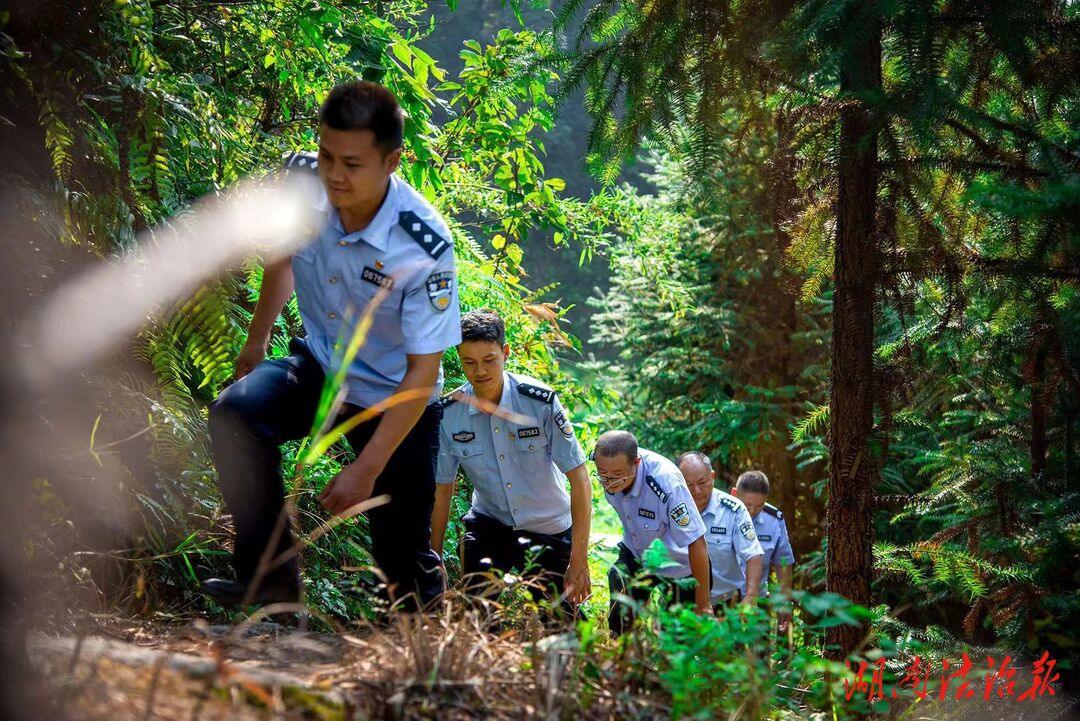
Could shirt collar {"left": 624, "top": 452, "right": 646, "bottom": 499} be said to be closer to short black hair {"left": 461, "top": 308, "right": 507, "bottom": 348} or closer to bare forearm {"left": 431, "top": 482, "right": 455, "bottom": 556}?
bare forearm {"left": 431, "top": 482, "right": 455, "bottom": 556}

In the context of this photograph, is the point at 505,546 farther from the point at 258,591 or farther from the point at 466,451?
the point at 258,591

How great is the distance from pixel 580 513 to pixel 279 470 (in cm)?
193

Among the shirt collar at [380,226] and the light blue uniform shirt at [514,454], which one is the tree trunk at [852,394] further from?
the shirt collar at [380,226]

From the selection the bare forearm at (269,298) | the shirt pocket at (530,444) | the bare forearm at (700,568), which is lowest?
the bare forearm at (700,568)

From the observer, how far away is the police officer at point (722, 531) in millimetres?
6816

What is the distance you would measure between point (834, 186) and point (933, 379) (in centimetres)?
124

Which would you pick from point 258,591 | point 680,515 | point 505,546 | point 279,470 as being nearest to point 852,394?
point 680,515

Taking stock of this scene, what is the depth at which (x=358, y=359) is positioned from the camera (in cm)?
312

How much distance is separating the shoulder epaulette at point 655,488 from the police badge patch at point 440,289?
9.17 ft

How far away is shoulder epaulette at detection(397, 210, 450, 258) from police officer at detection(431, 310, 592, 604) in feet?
4.88

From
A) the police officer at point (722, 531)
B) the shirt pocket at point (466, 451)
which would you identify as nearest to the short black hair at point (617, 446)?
the shirt pocket at point (466, 451)

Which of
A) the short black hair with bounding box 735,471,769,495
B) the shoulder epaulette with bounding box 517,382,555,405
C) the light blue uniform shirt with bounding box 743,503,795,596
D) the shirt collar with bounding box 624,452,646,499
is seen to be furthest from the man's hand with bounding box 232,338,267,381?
the light blue uniform shirt with bounding box 743,503,795,596

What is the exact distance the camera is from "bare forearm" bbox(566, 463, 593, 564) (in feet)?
14.5

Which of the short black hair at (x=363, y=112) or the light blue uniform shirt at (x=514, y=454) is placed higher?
the short black hair at (x=363, y=112)
